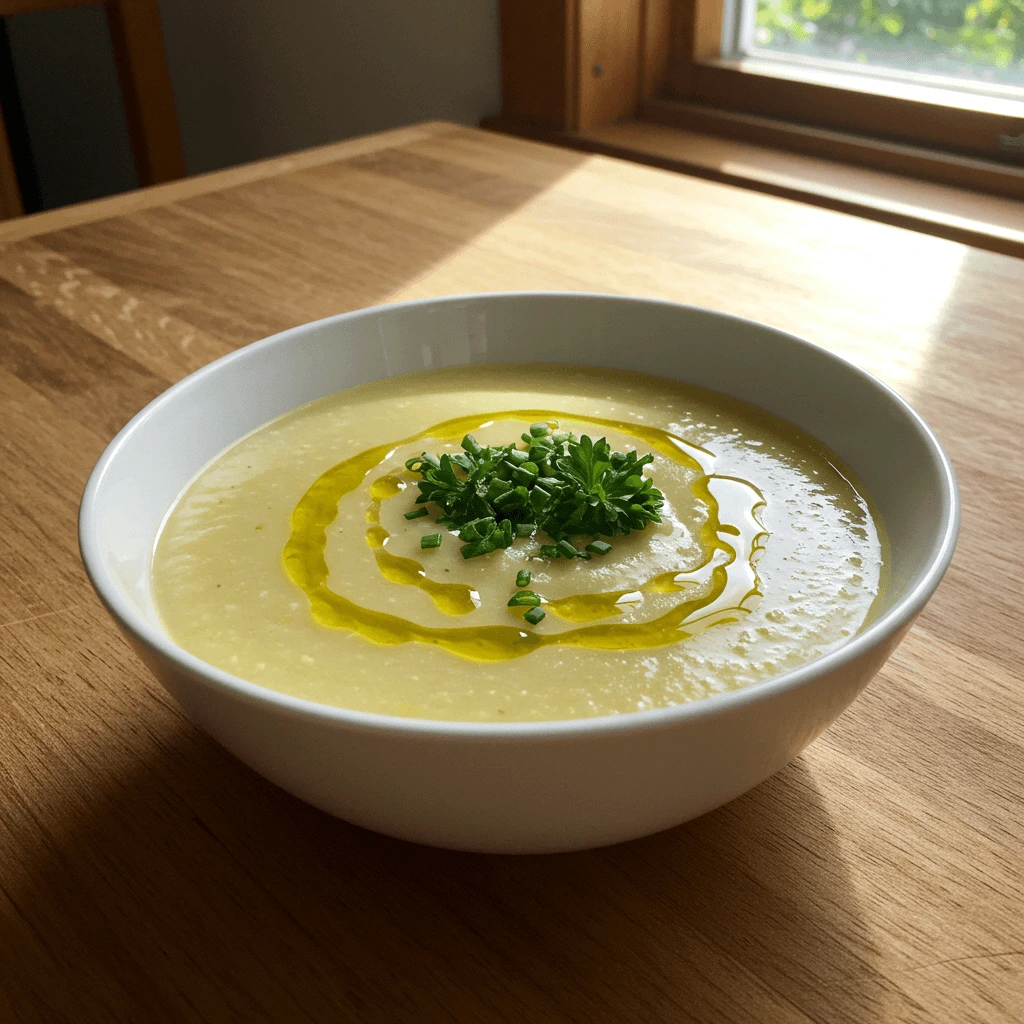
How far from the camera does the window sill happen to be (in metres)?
A: 1.83

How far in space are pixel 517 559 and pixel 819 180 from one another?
1664mm

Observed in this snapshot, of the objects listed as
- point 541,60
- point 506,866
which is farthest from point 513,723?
point 541,60

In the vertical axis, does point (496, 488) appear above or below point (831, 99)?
above

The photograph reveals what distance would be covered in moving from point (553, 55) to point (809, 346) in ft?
5.94

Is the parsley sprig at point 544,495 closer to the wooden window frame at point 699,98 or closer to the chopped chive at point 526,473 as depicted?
the chopped chive at point 526,473

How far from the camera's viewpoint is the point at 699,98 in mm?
2492

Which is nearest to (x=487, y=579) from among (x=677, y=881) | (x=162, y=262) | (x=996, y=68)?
(x=677, y=881)

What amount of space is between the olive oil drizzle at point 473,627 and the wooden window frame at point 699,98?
5.29ft

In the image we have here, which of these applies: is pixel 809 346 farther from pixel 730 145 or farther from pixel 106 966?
pixel 730 145

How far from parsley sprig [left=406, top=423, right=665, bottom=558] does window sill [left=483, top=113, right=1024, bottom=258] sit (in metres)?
1.28

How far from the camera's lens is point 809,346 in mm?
803

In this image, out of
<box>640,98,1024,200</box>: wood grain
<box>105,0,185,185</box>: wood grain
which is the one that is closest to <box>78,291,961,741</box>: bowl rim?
→ <box>640,98,1024,200</box>: wood grain

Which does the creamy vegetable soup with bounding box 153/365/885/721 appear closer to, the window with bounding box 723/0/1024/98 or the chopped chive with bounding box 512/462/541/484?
the chopped chive with bounding box 512/462/541/484

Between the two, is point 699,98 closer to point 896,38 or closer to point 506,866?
point 896,38
